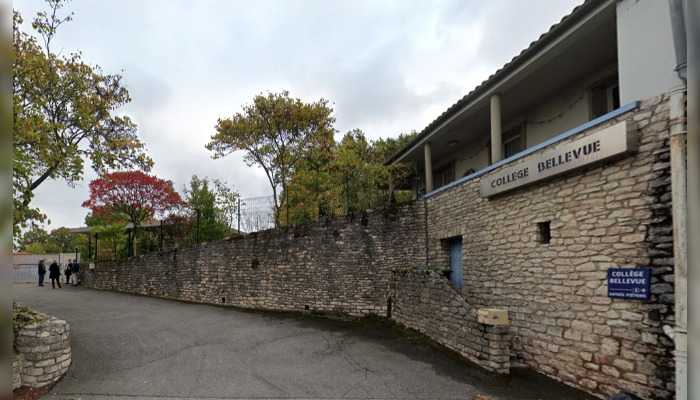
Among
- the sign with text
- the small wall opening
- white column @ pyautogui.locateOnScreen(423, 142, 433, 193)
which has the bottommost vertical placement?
the small wall opening

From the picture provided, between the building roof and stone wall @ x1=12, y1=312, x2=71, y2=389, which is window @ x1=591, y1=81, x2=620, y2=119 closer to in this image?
the building roof

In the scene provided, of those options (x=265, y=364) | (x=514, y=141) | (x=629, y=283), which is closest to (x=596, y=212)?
(x=629, y=283)

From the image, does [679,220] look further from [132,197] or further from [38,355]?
[132,197]

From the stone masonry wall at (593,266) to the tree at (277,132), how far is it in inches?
378

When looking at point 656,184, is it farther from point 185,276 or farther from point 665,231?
point 185,276

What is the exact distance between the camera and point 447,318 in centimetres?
728

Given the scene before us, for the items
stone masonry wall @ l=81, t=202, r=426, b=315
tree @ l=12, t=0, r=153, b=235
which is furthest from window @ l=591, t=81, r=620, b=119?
tree @ l=12, t=0, r=153, b=235

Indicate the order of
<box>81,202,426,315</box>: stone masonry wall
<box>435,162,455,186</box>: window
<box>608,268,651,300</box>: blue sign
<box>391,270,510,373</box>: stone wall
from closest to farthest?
<box>608,268,651,300</box>: blue sign < <box>391,270,510,373</box>: stone wall < <box>81,202,426,315</box>: stone masonry wall < <box>435,162,455,186</box>: window

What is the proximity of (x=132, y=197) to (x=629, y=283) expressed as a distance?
22605 mm

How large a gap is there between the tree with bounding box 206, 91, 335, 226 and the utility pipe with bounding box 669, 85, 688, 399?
12.3 m

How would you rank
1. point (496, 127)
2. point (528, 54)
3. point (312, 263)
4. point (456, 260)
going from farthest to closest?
point (312, 263)
point (456, 260)
point (496, 127)
point (528, 54)

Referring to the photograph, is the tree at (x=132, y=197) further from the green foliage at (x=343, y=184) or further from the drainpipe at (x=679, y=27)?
the drainpipe at (x=679, y=27)

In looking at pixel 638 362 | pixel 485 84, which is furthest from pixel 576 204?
pixel 485 84

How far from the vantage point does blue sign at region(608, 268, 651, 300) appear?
439cm
